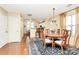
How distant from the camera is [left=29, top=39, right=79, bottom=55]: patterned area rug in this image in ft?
11.7

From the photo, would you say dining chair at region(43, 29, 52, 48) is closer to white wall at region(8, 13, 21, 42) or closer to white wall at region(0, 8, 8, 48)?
white wall at region(8, 13, 21, 42)

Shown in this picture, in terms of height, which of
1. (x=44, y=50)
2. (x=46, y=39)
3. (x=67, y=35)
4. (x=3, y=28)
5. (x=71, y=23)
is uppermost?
(x=71, y=23)

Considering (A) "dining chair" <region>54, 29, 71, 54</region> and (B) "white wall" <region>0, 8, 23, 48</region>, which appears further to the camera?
(B) "white wall" <region>0, 8, 23, 48</region>

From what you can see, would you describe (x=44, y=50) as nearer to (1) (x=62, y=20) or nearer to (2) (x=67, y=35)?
(2) (x=67, y=35)

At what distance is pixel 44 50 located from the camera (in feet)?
12.7

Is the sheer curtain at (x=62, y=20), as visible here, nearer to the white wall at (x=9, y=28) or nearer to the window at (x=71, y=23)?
the window at (x=71, y=23)

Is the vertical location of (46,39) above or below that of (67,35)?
below

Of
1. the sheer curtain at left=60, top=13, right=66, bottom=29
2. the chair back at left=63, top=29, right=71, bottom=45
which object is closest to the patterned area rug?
the chair back at left=63, top=29, right=71, bottom=45

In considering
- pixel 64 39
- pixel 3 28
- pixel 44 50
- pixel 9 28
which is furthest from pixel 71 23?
pixel 3 28

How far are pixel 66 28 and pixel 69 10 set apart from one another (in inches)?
20.7

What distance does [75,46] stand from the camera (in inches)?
144

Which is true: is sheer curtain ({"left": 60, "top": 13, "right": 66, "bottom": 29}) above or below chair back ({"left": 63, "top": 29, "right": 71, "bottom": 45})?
above

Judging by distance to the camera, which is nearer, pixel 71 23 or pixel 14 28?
pixel 71 23
